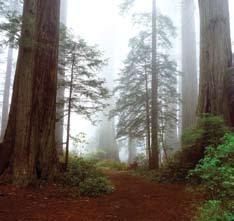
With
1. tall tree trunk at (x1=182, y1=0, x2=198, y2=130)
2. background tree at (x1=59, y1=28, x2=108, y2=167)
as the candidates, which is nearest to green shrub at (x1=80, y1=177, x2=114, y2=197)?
background tree at (x1=59, y1=28, x2=108, y2=167)

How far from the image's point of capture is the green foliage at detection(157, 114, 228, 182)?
578 centimetres

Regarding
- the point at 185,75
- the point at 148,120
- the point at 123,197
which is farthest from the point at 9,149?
the point at 185,75

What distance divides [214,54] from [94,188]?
4.99 metres

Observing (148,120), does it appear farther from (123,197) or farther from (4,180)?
(4,180)

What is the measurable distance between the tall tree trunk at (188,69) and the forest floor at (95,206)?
7383 millimetres

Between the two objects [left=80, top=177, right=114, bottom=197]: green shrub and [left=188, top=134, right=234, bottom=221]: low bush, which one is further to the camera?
[left=80, top=177, right=114, bottom=197]: green shrub

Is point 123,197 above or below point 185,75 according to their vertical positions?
below

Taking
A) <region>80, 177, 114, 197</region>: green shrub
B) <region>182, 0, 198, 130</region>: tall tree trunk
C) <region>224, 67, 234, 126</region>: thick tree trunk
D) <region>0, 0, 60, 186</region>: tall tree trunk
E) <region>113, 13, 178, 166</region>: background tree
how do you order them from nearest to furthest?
<region>80, 177, 114, 197</region>: green shrub, <region>0, 0, 60, 186</region>: tall tree trunk, <region>224, 67, 234, 126</region>: thick tree trunk, <region>113, 13, 178, 166</region>: background tree, <region>182, 0, 198, 130</region>: tall tree trunk

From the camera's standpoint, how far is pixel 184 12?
14094 mm

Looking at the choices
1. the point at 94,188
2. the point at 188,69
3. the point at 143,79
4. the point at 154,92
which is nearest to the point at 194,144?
the point at 94,188

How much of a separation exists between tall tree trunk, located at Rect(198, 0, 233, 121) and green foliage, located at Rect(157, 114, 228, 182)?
54 centimetres

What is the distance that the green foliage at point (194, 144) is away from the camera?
5.78 meters

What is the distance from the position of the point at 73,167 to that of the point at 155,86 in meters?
5.16

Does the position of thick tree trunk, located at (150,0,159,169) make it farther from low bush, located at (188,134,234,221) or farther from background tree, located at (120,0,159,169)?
low bush, located at (188,134,234,221)
